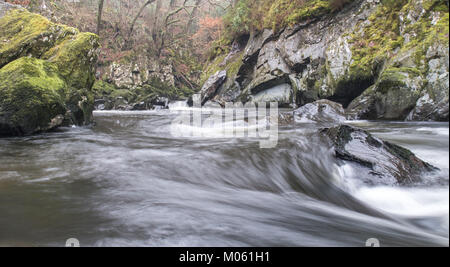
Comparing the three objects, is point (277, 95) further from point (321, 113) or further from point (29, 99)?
point (29, 99)

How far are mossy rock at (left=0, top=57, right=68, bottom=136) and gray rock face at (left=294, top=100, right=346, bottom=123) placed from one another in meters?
6.22

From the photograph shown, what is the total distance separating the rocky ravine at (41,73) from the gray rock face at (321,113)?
6.12 meters

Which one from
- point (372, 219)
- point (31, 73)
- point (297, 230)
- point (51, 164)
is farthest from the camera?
point (31, 73)

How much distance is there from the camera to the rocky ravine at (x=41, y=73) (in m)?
5.37

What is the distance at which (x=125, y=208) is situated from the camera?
7.23 feet

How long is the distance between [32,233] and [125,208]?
642 millimetres

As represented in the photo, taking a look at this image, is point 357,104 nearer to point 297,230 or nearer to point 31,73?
point 297,230

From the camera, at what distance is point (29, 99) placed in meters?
5.39

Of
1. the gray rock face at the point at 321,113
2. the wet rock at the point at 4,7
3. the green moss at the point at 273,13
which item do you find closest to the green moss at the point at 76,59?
the wet rock at the point at 4,7

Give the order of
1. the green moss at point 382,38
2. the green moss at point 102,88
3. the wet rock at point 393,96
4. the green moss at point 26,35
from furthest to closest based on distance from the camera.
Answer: the green moss at point 102,88, the green moss at point 382,38, the green moss at point 26,35, the wet rock at point 393,96

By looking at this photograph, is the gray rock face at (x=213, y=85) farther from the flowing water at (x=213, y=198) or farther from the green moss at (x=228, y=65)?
the flowing water at (x=213, y=198)

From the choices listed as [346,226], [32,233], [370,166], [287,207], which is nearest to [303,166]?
[370,166]

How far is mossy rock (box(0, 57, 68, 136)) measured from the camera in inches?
207

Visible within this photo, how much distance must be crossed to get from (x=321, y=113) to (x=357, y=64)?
115 inches
